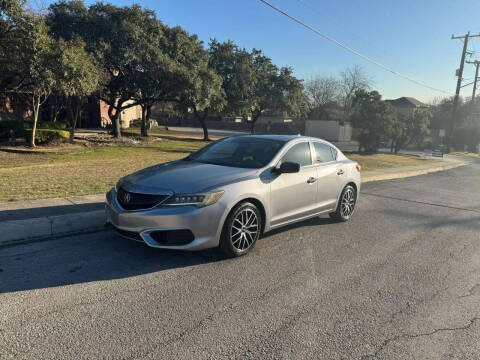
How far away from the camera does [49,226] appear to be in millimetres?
5309

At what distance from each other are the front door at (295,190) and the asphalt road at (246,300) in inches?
18.2

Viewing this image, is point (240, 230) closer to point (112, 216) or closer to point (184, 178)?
point (184, 178)

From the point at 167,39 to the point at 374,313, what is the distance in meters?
21.8

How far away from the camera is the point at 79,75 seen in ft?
48.8

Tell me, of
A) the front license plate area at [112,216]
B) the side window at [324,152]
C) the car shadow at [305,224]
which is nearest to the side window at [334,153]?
the side window at [324,152]

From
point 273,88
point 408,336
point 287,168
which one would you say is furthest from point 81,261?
point 273,88

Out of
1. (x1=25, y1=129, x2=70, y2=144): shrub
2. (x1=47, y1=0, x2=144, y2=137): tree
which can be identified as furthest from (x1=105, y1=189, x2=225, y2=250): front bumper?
(x1=47, y1=0, x2=144, y2=137): tree

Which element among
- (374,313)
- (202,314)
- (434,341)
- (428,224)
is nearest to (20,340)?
(202,314)

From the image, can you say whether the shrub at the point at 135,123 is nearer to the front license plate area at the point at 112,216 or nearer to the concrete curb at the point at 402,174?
the concrete curb at the point at 402,174

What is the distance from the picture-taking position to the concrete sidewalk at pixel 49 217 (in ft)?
16.6

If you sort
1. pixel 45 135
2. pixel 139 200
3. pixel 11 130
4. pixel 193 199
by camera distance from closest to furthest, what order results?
pixel 193 199
pixel 139 200
pixel 45 135
pixel 11 130

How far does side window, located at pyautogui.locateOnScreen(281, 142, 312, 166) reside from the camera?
215 inches

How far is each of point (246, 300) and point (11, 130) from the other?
60.9 feet

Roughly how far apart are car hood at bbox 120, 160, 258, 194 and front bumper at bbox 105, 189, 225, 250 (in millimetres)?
263
